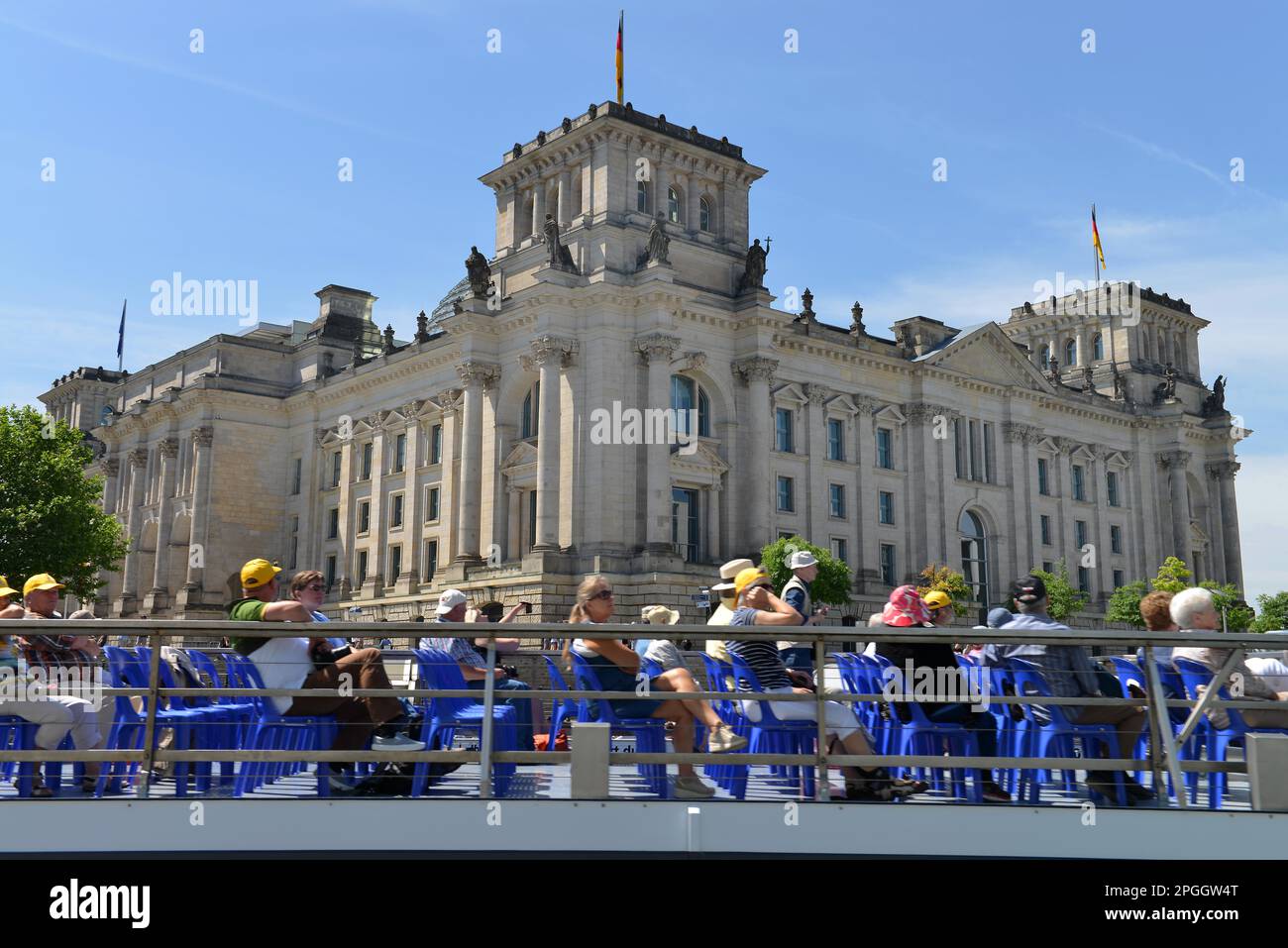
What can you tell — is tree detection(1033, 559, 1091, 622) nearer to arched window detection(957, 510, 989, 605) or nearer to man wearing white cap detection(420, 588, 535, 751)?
arched window detection(957, 510, 989, 605)

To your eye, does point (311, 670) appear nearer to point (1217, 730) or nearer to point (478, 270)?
point (1217, 730)

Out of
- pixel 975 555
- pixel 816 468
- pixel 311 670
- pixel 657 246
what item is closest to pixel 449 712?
pixel 311 670

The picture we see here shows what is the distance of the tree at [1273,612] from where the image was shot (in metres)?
72.8

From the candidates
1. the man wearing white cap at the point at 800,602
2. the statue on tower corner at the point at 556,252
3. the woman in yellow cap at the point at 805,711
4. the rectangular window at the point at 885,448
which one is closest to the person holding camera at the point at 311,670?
the woman in yellow cap at the point at 805,711

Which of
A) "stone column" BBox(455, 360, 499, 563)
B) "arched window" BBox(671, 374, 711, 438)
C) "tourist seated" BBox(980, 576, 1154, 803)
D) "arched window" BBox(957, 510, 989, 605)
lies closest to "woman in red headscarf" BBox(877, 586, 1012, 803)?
"tourist seated" BBox(980, 576, 1154, 803)

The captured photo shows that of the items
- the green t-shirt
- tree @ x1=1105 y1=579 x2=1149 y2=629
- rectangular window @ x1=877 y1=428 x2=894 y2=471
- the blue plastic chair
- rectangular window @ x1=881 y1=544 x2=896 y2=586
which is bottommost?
the blue plastic chair

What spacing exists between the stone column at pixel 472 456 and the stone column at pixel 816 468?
1429cm

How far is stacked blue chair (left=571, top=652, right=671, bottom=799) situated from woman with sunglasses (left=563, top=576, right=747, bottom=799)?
49mm

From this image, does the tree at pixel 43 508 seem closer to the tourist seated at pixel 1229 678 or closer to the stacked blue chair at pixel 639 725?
the stacked blue chair at pixel 639 725

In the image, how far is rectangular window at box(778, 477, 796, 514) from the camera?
174 feet
